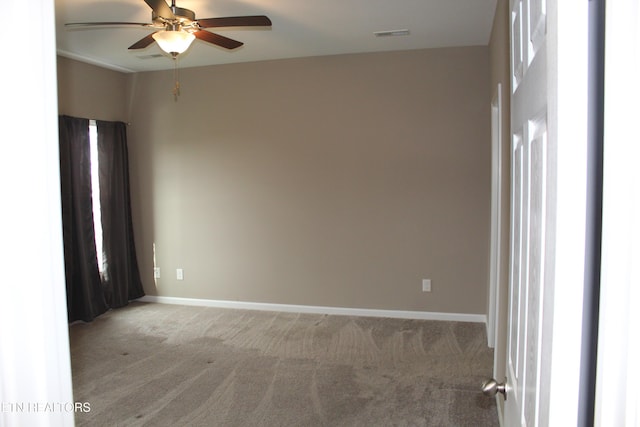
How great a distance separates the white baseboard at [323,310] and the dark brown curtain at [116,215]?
412 millimetres

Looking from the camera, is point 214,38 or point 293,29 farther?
point 293,29

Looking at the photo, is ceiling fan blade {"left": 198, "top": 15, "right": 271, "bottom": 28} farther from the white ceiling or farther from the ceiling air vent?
the ceiling air vent

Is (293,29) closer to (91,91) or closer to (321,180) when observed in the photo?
(321,180)

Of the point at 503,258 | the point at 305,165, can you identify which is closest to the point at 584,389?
the point at 503,258

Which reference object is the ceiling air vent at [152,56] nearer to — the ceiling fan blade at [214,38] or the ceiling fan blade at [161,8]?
the ceiling fan blade at [214,38]

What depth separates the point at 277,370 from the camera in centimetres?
368

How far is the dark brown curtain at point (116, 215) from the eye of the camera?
17.2ft

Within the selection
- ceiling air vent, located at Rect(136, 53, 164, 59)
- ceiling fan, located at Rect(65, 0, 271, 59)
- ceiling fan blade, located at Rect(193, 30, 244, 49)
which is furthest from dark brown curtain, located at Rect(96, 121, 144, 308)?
ceiling fan blade, located at Rect(193, 30, 244, 49)

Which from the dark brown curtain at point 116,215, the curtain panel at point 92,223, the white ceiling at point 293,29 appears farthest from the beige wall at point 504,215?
the dark brown curtain at point 116,215

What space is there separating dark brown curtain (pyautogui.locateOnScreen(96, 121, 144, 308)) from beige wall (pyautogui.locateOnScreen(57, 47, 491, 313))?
16cm

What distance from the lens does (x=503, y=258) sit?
9.39 ft

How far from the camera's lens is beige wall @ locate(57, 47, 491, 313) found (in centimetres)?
464

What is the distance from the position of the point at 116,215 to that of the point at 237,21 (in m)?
3.39

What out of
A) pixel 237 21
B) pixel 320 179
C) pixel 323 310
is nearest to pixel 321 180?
pixel 320 179
